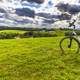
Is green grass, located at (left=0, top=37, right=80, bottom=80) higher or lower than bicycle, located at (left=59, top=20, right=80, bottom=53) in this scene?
lower

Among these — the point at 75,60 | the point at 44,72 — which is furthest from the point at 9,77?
the point at 75,60

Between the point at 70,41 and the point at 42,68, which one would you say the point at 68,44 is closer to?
the point at 70,41

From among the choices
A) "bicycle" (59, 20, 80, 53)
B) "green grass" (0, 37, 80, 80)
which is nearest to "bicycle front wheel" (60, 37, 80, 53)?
"bicycle" (59, 20, 80, 53)

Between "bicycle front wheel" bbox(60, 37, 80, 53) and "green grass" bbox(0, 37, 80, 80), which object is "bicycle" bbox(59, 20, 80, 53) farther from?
"green grass" bbox(0, 37, 80, 80)

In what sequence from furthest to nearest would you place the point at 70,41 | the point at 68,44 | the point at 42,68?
the point at 68,44, the point at 70,41, the point at 42,68

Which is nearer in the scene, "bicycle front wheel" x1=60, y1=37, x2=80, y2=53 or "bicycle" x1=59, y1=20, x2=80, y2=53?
"bicycle" x1=59, y1=20, x2=80, y2=53

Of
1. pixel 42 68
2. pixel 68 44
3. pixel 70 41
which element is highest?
pixel 70 41

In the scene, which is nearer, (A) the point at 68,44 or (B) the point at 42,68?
(B) the point at 42,68

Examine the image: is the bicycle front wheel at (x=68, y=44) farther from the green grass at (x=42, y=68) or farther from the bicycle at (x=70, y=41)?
the green grass at (x=42, y=68)

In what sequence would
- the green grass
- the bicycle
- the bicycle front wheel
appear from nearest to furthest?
1. the green grass
2. the bicycle
3. the bicycle front wheel

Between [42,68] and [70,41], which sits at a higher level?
[70,41]

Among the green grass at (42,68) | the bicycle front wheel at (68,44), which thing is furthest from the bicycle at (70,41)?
the green grass at (42,68)

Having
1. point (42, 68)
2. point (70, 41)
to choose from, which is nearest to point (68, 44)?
point (70, 41)

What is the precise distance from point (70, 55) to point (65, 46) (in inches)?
53.2
